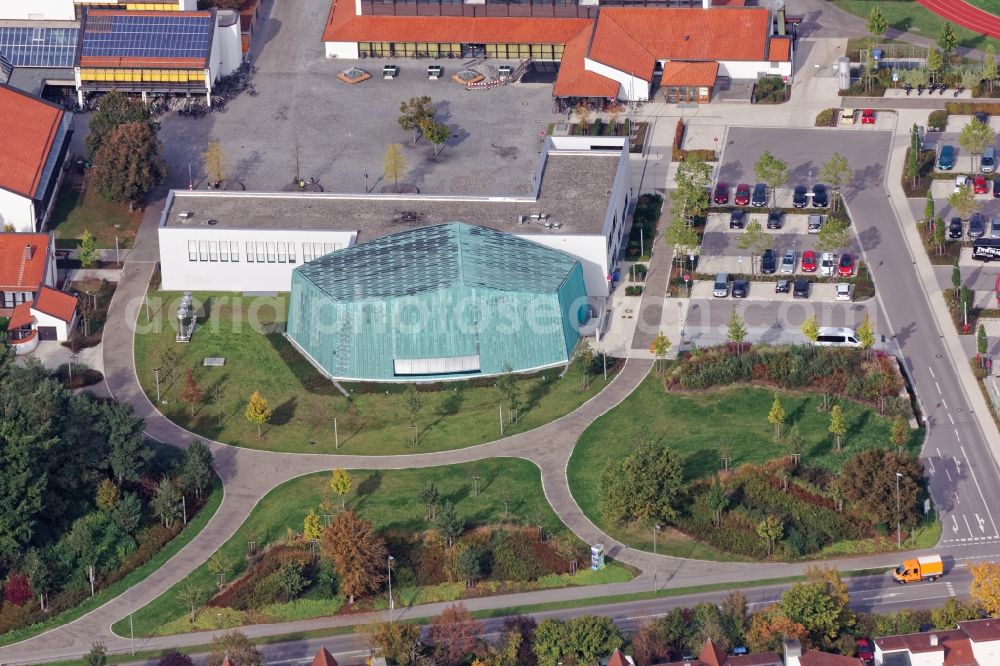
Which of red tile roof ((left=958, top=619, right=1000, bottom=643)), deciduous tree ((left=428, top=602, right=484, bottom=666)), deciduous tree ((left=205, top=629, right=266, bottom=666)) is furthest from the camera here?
deciduous tree ((left=428, top=602, right=484, bottom=666))

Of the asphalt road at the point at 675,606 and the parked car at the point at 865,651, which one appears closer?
the parked car at the point at 865,651

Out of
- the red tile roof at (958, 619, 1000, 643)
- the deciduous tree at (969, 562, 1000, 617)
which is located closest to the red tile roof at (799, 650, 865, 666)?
the red tile roof at (958, 619, 1000, 643)

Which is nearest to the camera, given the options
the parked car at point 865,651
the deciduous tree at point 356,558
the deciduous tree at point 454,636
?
the parked car at point 865,651

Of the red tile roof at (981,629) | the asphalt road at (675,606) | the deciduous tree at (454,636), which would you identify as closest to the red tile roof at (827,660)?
the red tile roof at (981,629)

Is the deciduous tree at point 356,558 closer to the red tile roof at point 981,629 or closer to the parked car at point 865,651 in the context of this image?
the parked car at point 865,651

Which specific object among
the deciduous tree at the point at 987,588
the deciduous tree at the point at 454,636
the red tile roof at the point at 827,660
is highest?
the deciduous tree at the point at 987,588

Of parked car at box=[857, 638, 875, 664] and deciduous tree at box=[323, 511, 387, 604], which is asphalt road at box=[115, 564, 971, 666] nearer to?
deciduous tree at box=[323, 511, 387, 604]
